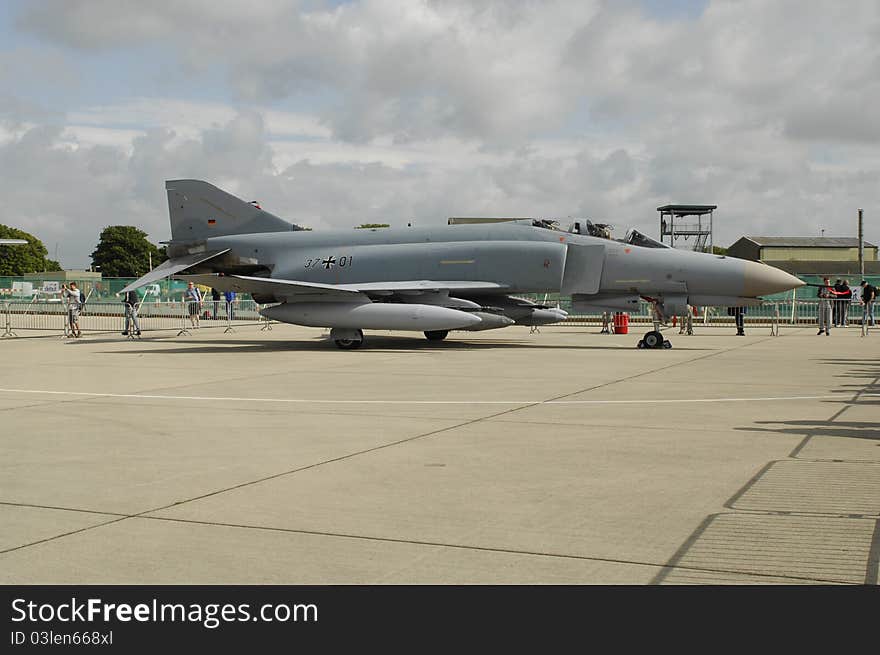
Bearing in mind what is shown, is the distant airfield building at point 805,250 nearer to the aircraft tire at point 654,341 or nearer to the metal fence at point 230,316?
the metal fence at point 230,316

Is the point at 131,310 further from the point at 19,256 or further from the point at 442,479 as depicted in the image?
the point at 19,256

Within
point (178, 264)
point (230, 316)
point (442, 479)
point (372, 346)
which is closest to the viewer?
point (442, 479)

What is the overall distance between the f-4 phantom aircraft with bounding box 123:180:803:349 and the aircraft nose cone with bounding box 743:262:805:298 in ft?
0.07

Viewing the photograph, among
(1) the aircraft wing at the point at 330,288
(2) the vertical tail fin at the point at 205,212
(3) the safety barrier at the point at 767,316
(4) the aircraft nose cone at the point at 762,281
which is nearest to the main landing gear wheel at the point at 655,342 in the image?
(4) the aircraft nose cone at the point at 762,281

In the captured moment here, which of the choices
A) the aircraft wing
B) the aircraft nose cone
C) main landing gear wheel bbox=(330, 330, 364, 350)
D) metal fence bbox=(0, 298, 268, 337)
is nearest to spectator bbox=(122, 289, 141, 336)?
the aircraft wing

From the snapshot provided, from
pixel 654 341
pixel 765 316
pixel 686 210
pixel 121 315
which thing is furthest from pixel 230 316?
pixel 686 210

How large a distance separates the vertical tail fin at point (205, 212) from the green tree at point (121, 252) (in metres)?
94.3

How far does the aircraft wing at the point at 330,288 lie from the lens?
64.7ft

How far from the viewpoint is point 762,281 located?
19156mm

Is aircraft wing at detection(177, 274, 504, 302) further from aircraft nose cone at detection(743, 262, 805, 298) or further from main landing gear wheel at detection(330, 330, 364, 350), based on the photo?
aircraft nose cone at detection(743, 262, 805, 298)

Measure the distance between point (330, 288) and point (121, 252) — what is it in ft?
333

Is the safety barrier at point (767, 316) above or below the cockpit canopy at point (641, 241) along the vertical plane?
below

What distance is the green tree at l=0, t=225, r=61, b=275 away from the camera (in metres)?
117
